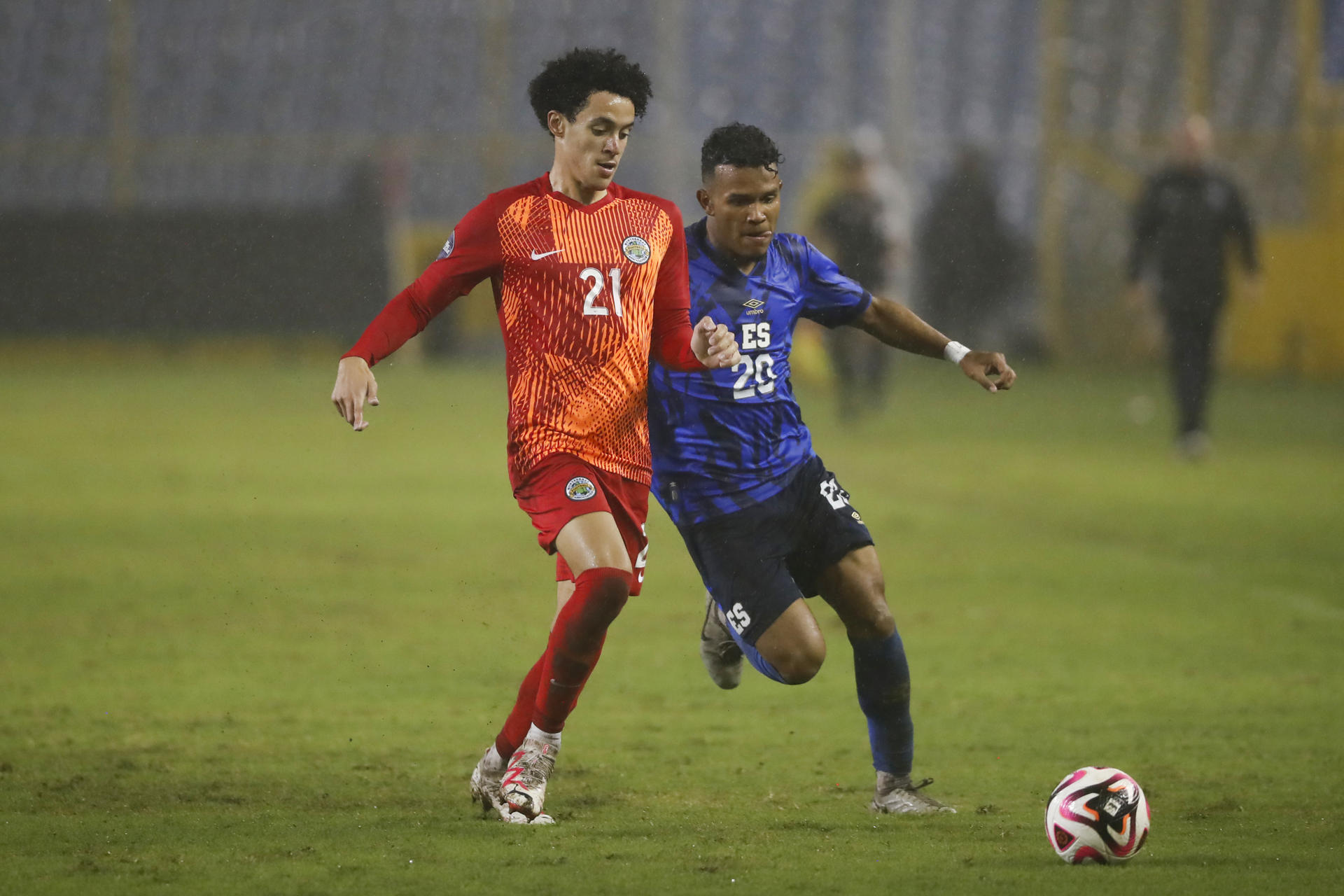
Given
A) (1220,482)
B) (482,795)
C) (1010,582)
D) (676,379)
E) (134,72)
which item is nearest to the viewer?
(482,795)

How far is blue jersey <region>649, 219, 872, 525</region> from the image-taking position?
5.03 m

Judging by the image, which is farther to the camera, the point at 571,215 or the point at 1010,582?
the point at 1010,582

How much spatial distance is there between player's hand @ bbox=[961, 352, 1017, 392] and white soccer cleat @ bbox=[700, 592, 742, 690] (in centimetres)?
104

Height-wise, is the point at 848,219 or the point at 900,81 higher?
the point at 900,81

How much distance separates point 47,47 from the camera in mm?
26547

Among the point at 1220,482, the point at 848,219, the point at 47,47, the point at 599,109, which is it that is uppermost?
the point at 47,47

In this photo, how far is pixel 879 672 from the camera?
4.85 m

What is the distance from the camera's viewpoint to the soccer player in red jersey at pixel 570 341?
4.62m

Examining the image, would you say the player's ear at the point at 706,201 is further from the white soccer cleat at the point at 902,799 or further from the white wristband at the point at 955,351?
the white soccer cleat at the point at 902,799

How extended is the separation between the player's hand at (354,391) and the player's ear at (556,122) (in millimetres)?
877

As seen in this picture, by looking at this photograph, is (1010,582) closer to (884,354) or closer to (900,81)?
(884,354)

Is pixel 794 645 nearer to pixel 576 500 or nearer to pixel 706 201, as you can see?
pixel 576 500

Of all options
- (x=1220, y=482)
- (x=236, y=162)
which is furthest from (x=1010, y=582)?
(x=236, y=162)

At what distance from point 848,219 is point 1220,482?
5.50 m
